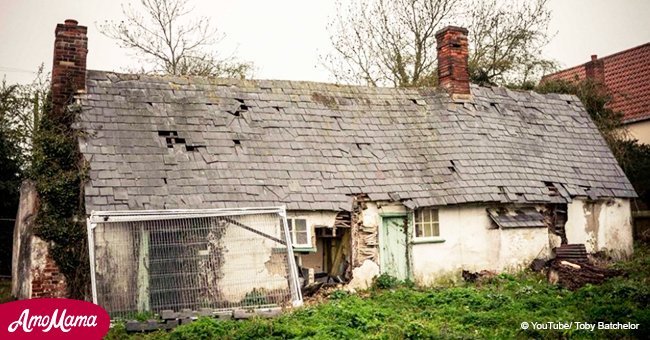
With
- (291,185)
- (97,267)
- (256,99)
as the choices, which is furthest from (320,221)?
(97,267)

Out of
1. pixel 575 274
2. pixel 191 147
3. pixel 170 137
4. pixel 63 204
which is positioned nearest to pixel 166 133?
pixel 170 137

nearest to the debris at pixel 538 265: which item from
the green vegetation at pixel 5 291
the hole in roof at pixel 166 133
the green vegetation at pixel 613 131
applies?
the green vegetation at pixel 613 131

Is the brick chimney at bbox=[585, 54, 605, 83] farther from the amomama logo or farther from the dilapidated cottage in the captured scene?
the amomama logo

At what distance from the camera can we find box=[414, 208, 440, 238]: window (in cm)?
1524

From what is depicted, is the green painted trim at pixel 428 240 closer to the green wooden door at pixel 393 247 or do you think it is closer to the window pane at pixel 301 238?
the green wooden door at pixel 393 247

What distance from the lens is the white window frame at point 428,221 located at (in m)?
15.2

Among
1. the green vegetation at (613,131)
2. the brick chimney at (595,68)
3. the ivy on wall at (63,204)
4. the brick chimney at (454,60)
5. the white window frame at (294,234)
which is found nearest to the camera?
the ivy on wall at (63,204)

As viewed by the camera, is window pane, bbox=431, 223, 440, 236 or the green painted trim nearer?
the green painted trim

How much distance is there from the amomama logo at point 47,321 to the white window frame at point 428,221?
8.60 m

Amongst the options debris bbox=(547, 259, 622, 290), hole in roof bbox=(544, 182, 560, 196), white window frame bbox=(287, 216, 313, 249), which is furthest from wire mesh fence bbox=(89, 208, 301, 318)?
hole in roof bbox=(544, 182, 560, 196)

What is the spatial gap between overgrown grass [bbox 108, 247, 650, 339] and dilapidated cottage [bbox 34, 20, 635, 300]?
2.45 meters

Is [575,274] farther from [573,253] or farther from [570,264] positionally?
[573,253]

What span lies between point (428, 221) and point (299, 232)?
361cm

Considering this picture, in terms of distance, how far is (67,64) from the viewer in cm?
1441
